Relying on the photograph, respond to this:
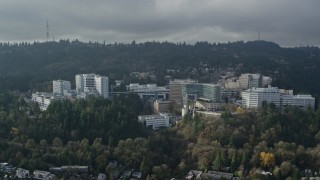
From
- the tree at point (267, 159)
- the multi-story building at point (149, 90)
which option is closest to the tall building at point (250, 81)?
the multi-story building at point (149, 90)

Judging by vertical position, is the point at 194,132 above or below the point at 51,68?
below

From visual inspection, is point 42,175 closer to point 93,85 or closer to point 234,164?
point 234,164

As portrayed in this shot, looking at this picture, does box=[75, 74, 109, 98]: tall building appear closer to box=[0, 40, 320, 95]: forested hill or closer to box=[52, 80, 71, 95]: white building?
box=[52, 80, 71, 95]: white building

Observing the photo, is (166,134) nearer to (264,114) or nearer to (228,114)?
(228,114)

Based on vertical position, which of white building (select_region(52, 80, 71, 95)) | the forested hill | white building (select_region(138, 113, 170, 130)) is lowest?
white building (select_region(138, 113, 170, 130))

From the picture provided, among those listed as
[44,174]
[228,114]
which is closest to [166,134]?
[228,114]

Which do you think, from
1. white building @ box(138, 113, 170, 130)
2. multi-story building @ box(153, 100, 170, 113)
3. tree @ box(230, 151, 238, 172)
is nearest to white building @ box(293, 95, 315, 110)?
white building @ box(138, 113, 170, 130)

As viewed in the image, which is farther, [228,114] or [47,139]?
[228,114]
